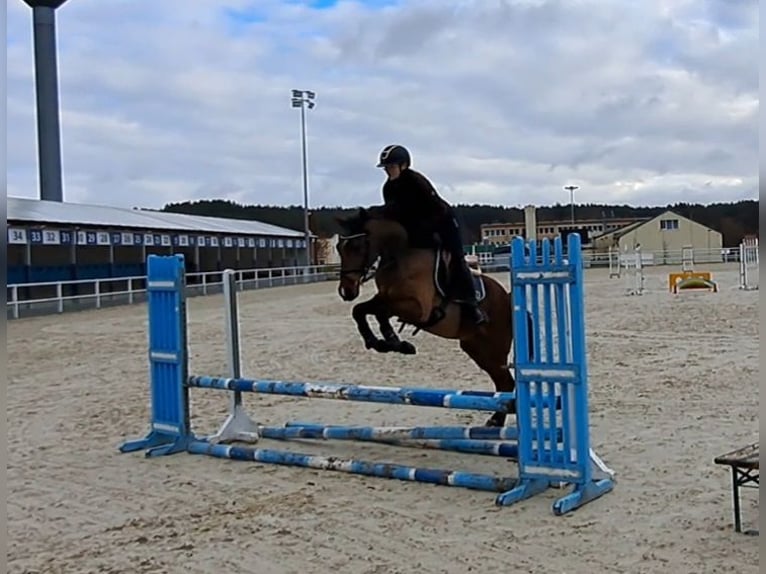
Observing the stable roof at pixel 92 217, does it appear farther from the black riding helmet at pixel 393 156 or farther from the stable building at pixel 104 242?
the black riding helmet at pixel 393 156

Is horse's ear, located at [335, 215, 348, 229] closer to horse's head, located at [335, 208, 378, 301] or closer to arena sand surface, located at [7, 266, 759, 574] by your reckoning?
horse's head, located at [335, 208, 378, 301]

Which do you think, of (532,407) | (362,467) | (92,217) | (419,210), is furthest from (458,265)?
(92,217)

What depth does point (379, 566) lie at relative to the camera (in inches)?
121

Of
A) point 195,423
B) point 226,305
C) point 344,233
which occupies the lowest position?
point 195,423

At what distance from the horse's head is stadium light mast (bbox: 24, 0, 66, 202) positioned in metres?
30.6

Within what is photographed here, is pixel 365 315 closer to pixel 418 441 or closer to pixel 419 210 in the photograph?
pixel 419 210

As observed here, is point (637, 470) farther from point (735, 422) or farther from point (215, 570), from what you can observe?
point (215, 570)

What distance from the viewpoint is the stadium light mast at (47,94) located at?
31609 millimetres

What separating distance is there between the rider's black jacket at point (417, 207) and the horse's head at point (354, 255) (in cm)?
24

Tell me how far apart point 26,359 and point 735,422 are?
29.3ft

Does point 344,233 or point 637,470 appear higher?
point 344,233

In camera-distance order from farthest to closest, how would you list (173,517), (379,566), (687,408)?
(687,408) → (173,517) → (379,566)

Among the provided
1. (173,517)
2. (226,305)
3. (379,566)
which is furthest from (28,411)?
(379,566)

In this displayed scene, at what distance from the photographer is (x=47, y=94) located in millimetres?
32000
